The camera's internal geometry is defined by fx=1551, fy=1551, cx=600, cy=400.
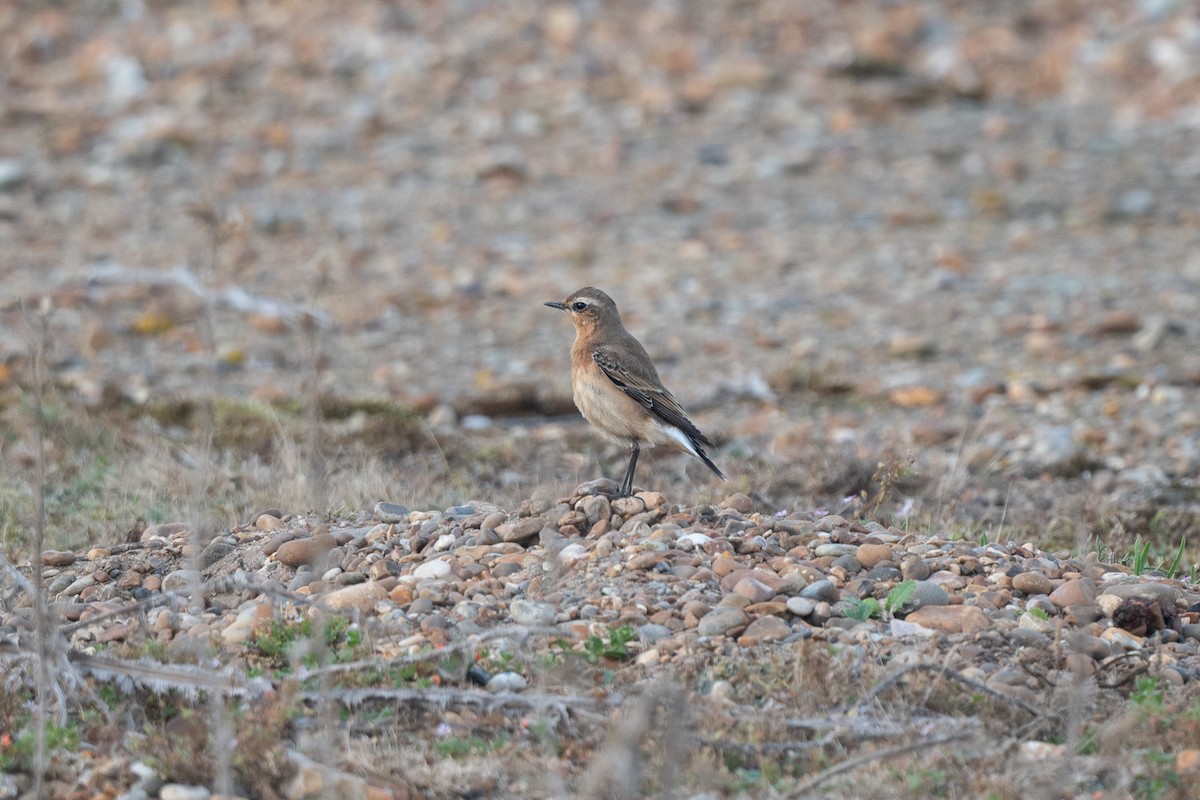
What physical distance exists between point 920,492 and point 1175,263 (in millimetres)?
6176

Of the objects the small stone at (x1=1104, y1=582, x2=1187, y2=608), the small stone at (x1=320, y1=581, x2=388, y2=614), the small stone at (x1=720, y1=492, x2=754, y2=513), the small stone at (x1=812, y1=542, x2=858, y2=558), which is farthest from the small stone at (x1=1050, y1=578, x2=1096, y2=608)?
the small stone at (x1=320, y1=581, x2=388, y2=614)

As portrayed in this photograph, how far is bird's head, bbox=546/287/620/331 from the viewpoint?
8031 millimetres

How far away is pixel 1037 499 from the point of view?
888 centimetres

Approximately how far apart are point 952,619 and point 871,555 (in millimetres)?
518

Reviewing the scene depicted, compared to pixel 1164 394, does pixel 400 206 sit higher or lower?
higher

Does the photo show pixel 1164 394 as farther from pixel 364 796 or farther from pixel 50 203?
pixel 50 203

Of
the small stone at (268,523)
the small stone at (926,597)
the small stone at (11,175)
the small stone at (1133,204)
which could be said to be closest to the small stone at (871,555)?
the small stone at (926,597)

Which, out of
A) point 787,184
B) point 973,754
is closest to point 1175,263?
point 787,184

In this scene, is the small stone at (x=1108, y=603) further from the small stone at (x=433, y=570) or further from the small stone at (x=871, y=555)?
the small stone at (x=433, y=570)

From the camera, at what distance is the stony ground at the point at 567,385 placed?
493 cm

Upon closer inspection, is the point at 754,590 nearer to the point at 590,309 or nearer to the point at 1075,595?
the point at 1075,595

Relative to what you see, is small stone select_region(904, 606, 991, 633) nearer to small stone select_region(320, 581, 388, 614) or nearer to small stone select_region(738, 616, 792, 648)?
small stone select_region(738, 616, 792, 648)

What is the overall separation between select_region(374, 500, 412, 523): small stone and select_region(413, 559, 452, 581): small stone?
60cm

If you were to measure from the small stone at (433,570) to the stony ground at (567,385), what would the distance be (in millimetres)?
12
